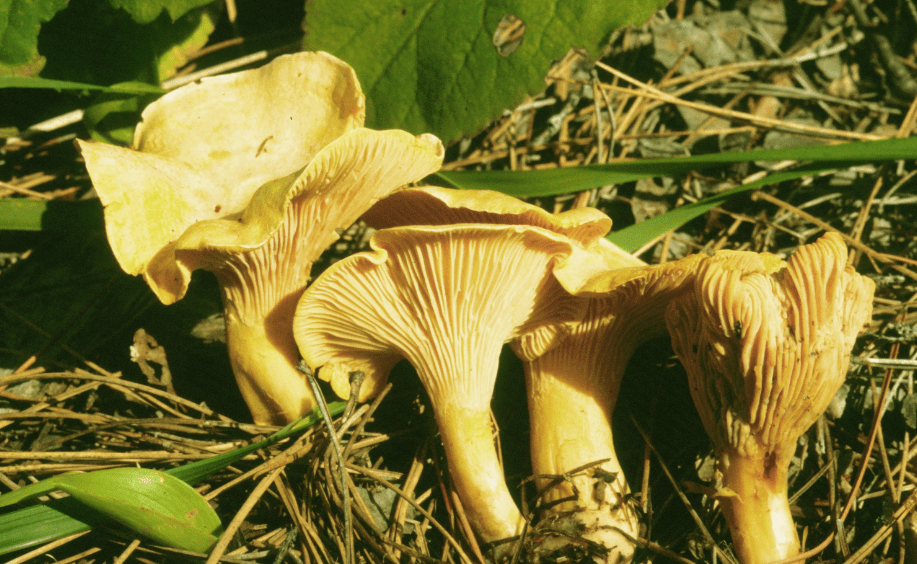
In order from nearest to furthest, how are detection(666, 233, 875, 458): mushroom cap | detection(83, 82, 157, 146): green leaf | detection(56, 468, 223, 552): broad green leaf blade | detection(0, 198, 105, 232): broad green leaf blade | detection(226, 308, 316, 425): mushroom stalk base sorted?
detection(56, 468, 223, 552): broad green leaf blade, detection(666, 233, 875, 458): mushroom cap, detection(226, 308, 316, 425): mushroom stalk base, detection(0, 198, 105, 232): broad green leaf blade, detection(83, 82, 157, 146): green leaf

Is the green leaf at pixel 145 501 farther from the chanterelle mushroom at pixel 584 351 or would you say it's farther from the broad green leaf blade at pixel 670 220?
the broad green leaf blade at pixel 670 220

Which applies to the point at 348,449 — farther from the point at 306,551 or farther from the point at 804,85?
the point at 804,85

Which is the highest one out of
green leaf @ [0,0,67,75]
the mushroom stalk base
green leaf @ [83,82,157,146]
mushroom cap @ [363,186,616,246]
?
green leaf @ [0,0,67,75]

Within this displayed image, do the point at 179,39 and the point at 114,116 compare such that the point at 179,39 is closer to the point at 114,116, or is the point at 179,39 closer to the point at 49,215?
the point at 114,116

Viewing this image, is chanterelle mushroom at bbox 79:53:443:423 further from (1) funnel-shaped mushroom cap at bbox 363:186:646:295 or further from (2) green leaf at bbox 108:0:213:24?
(2) green leaf at bbox 108:0:213:24

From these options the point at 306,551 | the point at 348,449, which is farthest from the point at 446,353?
the point at 306,551

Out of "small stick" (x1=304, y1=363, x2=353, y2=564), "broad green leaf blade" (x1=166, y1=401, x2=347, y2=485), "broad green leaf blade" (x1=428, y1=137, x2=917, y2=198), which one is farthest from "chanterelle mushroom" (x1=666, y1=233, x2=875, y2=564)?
"broad green leaf blade" (x1=166, y1=401, x2=347, y2=485)

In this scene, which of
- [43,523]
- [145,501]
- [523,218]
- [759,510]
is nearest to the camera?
[145,501]

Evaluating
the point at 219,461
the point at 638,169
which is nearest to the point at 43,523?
the point at 219,461

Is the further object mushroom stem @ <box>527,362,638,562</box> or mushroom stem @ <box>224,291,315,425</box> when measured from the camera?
mushroom stem @ <box>224,291,315,425</box>
